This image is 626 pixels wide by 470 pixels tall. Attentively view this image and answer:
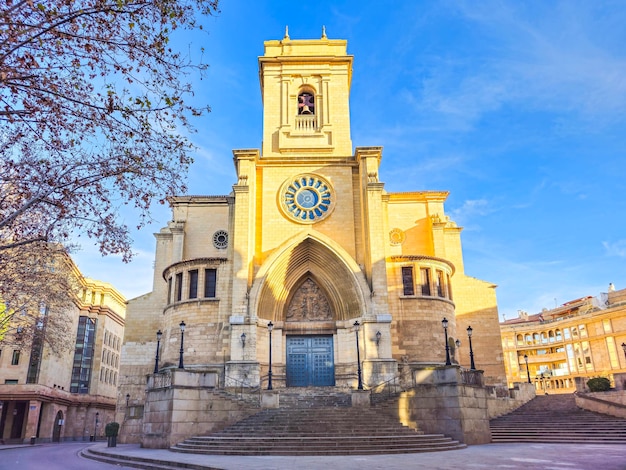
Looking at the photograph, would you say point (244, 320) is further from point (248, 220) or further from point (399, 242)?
point (399, 242)

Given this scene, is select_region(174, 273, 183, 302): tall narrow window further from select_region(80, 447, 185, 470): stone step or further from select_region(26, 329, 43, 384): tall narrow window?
select_region(26, 329, 43, 384): tall narrow window

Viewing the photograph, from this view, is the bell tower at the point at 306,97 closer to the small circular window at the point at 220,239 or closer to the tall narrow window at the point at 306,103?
the tall narrow window at the point at 306,103

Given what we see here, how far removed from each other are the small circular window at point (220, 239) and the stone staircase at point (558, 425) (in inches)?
763

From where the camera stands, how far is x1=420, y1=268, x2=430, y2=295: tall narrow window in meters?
28.0

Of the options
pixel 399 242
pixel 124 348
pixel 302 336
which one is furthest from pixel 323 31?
pixel 124 348

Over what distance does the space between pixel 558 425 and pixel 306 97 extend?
2476cm

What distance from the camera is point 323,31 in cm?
3628

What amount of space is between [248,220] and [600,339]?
1753 inches

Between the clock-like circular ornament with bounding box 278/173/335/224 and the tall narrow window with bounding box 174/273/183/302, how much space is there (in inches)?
287

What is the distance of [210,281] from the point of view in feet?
90.8

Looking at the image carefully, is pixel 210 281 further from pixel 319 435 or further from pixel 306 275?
pixel 319 435

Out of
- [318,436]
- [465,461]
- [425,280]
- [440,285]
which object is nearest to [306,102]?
[425,280]

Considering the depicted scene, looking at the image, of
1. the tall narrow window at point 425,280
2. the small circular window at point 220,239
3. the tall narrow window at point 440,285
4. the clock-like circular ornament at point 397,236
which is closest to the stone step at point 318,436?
the tall narrow window at point 425,280

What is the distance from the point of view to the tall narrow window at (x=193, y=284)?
2755 centimetres
